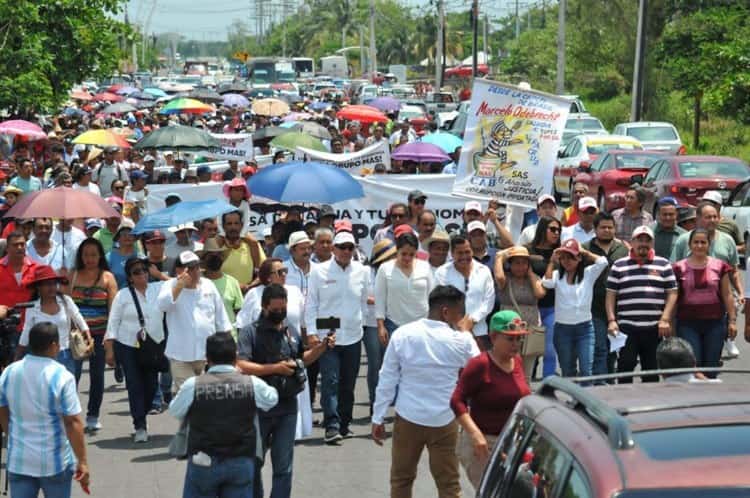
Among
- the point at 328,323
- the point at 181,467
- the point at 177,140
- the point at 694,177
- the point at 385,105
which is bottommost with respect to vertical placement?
the point at 385,105

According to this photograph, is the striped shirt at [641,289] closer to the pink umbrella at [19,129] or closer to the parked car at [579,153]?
the pink umbrella at [19,129]

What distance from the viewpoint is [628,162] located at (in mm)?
29719

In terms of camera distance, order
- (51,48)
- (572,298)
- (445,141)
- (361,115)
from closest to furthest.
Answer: (572,298) → (445,141) → (51,48) → (361,115)

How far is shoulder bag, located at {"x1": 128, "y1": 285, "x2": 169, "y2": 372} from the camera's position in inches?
456

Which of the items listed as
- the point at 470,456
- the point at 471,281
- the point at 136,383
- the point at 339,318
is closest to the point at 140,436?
the point at 136,383

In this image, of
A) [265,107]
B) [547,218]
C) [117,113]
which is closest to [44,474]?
[547,218]

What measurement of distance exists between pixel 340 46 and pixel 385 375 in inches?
6423

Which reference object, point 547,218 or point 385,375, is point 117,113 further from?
point 385,375

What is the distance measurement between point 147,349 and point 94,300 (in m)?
0.69

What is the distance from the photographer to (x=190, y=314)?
11.0 metres

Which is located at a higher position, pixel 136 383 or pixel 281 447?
pixel 281 447

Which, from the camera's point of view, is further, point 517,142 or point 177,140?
point 177,140

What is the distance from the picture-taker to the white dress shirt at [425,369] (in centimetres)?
843

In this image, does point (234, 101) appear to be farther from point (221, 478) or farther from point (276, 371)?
point (221, 478)
